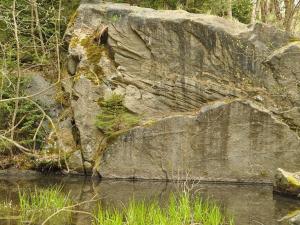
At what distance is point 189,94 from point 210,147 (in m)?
1.81

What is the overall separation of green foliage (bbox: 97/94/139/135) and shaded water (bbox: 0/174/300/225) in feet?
5.47

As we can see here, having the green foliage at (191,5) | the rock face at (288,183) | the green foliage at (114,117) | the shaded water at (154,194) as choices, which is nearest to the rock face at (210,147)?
the green foliage at (114,117)

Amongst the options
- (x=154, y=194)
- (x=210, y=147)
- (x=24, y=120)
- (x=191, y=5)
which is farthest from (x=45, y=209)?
(x=191, y=5)

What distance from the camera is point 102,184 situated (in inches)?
536

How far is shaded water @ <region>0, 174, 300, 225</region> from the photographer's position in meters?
9.99

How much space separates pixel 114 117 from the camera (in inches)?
599

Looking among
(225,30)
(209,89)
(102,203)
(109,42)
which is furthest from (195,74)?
(102,203)

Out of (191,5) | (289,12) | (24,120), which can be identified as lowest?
(24,120)

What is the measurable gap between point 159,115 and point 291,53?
14.1ft

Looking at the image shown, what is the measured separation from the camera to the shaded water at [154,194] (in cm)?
999

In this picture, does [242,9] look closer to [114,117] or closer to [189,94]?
[189,94]

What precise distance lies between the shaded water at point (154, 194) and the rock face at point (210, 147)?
0.55m

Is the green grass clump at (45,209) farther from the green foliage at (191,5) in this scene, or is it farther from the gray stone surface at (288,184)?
the green foliage at (191,5)

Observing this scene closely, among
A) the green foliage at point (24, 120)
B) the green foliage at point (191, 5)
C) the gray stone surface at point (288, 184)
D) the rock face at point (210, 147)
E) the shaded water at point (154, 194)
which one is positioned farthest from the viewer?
the green foliage at point (191, 5)
